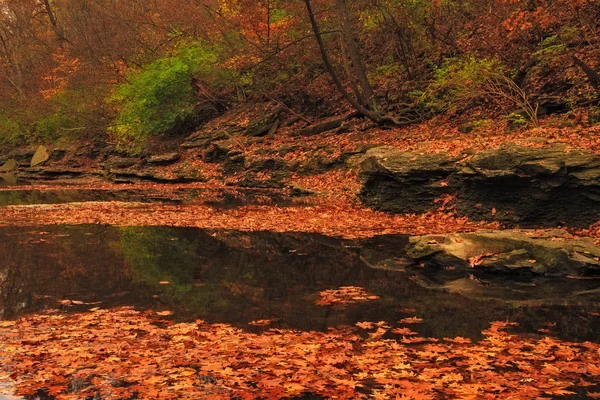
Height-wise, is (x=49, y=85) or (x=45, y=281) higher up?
(x=49, y=85)

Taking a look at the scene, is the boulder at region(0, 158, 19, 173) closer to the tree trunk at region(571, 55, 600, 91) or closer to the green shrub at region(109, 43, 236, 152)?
the green shrub at region(109, 43, 236, 152)

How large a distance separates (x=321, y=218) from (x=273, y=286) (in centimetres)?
777

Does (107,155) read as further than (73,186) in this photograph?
Yes

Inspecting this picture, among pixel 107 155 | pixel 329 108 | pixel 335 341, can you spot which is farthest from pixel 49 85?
pixel 335 341

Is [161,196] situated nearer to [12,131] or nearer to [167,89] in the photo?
[167,89]

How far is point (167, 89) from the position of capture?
3734 cm

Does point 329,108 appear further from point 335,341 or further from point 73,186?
point 335,341

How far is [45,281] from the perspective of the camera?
1081cm

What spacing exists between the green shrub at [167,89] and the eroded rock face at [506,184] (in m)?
21.9

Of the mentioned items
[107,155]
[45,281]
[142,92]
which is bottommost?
[45,281]

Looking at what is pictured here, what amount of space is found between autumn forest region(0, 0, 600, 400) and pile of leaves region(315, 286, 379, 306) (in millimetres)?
71

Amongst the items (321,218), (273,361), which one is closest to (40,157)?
(321,218)

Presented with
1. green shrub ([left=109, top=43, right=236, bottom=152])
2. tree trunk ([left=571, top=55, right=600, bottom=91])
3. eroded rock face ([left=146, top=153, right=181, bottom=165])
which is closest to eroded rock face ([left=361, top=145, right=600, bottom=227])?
tree trunk ([left=571, top=55, right=600, bottom=91])

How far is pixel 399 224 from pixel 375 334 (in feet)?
30.0
